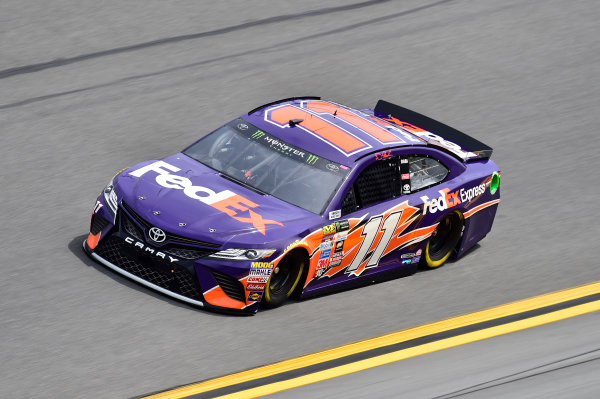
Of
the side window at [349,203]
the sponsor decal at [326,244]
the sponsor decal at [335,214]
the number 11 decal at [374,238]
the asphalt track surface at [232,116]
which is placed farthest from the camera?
the number 11 decal at [374,238]

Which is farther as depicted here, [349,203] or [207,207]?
[349,203]

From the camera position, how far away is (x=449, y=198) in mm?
9469

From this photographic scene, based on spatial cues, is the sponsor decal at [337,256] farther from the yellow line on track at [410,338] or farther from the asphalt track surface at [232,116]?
the yellow line on track at [410,338]

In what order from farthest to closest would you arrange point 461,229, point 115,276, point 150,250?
point 461,229, point 115,276, point 150,250

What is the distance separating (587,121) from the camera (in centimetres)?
1296

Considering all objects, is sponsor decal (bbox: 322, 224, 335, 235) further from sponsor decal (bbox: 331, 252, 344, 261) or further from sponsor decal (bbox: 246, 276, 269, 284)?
sponsor decal (bbox: 246, 276, 269, 284)

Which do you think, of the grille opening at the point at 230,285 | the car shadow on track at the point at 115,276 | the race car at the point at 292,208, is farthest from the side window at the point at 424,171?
the car shadow on track at the point at 115,276

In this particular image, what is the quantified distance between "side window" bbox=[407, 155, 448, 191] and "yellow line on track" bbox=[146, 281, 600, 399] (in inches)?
53.7

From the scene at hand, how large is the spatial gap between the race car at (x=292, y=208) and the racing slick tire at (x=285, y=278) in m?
0.01

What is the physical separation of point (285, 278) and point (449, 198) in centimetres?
206

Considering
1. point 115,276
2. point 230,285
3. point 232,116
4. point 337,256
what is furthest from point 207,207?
point 232,116

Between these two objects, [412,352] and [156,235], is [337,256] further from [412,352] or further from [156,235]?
[156,235]

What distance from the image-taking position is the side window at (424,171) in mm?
9266

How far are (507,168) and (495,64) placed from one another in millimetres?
2938
